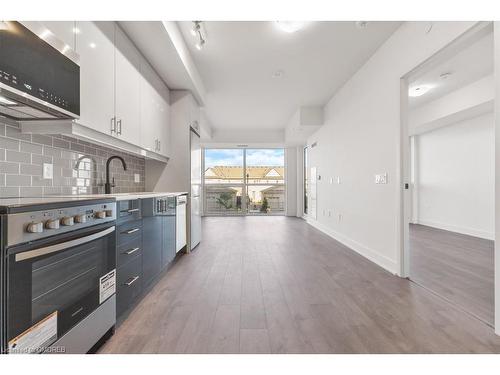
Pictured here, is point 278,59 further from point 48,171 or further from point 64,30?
point 48,171

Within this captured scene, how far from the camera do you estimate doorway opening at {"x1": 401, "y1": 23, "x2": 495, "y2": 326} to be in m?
2.37

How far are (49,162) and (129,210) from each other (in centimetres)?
69

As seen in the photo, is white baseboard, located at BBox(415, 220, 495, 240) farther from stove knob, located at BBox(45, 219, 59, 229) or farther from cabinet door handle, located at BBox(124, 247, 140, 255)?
stove knob, located at BBox(45, 219, 59, 229)

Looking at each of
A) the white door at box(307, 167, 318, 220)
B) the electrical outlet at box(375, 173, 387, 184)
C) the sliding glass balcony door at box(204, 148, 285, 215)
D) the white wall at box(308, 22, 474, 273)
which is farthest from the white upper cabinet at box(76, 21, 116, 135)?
the sliding glass balcony door at box(204, 148, 285, 215)

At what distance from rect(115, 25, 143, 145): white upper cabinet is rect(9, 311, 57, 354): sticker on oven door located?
1531mm

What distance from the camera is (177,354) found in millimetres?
1371

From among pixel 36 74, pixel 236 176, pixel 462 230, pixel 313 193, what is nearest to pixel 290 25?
pixel 36 74

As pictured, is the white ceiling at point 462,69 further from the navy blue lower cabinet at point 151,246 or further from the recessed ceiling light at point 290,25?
the navy blue lower cabinet at point 151,246

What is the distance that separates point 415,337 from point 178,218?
8.34 feet

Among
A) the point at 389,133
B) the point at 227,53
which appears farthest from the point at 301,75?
the point at 389,133

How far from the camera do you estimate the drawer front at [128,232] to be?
5.49ft

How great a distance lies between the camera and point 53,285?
1132 mm

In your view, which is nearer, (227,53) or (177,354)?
(177,354)

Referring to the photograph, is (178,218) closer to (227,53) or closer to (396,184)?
(227,53)
